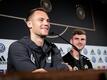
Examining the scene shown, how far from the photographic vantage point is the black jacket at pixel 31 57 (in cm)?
133

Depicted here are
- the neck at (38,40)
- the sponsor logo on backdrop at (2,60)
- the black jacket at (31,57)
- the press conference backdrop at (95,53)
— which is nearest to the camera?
the black jacket at (31,57)

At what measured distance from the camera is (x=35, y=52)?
1.42 m

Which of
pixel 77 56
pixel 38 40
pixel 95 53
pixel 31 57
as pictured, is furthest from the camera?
pixel 95 53

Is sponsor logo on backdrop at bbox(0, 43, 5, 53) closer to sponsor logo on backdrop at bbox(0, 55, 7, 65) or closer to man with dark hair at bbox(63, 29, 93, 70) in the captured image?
sponsor logo on backdrop at bbox(0, 55, 7, 65)

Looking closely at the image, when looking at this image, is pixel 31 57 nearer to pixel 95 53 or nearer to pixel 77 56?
pixel 77 56

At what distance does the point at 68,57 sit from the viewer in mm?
2336

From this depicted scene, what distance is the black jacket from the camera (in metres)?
1.33

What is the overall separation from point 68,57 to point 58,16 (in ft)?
3.86

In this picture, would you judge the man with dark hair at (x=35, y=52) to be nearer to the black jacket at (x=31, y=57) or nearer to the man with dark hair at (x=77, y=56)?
the black jacket at (x=31, y=57)

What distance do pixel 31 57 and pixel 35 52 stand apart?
46mm

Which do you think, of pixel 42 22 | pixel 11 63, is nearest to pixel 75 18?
pixel 42 22

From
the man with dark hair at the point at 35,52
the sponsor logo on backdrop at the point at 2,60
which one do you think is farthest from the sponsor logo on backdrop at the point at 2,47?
the man with dark hair at the point at 35,52

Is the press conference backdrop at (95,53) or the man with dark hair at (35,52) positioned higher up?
the man with dark hair at (35,52)

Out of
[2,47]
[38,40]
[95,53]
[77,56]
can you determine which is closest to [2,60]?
[2,47]
